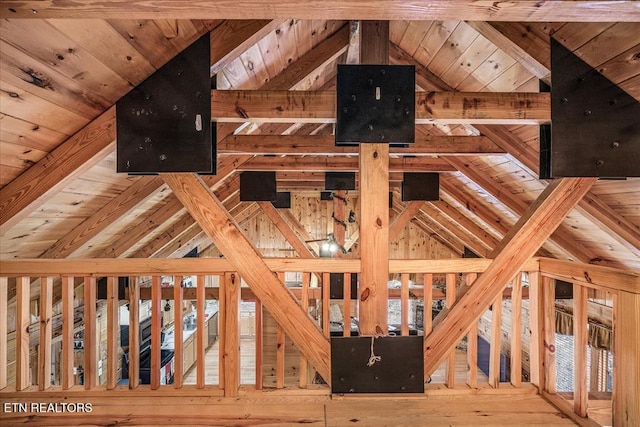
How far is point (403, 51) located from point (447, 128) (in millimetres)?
1104

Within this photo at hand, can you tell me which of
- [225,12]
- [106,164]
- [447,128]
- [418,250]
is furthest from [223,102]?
[418,250]

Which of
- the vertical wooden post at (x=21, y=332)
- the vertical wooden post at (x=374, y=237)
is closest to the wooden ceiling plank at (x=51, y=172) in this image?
the vertical wooden post at (x=21, y=332)

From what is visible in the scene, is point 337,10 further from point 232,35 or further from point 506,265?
point 506,265

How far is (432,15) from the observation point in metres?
0.98

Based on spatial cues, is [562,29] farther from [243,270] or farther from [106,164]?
[106,164]

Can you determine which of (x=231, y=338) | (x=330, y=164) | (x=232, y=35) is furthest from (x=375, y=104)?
(x=330, y=164)

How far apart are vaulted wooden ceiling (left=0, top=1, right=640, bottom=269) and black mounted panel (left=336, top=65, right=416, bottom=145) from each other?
381 millimetres

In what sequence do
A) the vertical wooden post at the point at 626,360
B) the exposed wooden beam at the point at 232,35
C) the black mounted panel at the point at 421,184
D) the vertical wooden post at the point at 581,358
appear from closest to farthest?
the vertical wooden post at the point at 626,360
the vertical wooden post at the point at 581,358
the exposed wooden beam at the point at 232,35
the black mounted panel at the point at 421,184

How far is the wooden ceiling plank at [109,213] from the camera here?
2.90 metres

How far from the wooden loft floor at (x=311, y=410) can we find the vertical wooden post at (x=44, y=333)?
96mm

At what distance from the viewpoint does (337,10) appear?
948 mm

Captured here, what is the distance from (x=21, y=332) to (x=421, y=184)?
11.7ft

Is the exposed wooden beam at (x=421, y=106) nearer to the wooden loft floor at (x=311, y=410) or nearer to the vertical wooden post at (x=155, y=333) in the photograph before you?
the vertical wooden post at (x=155, y=333)

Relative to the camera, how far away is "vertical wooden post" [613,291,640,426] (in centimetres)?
134
